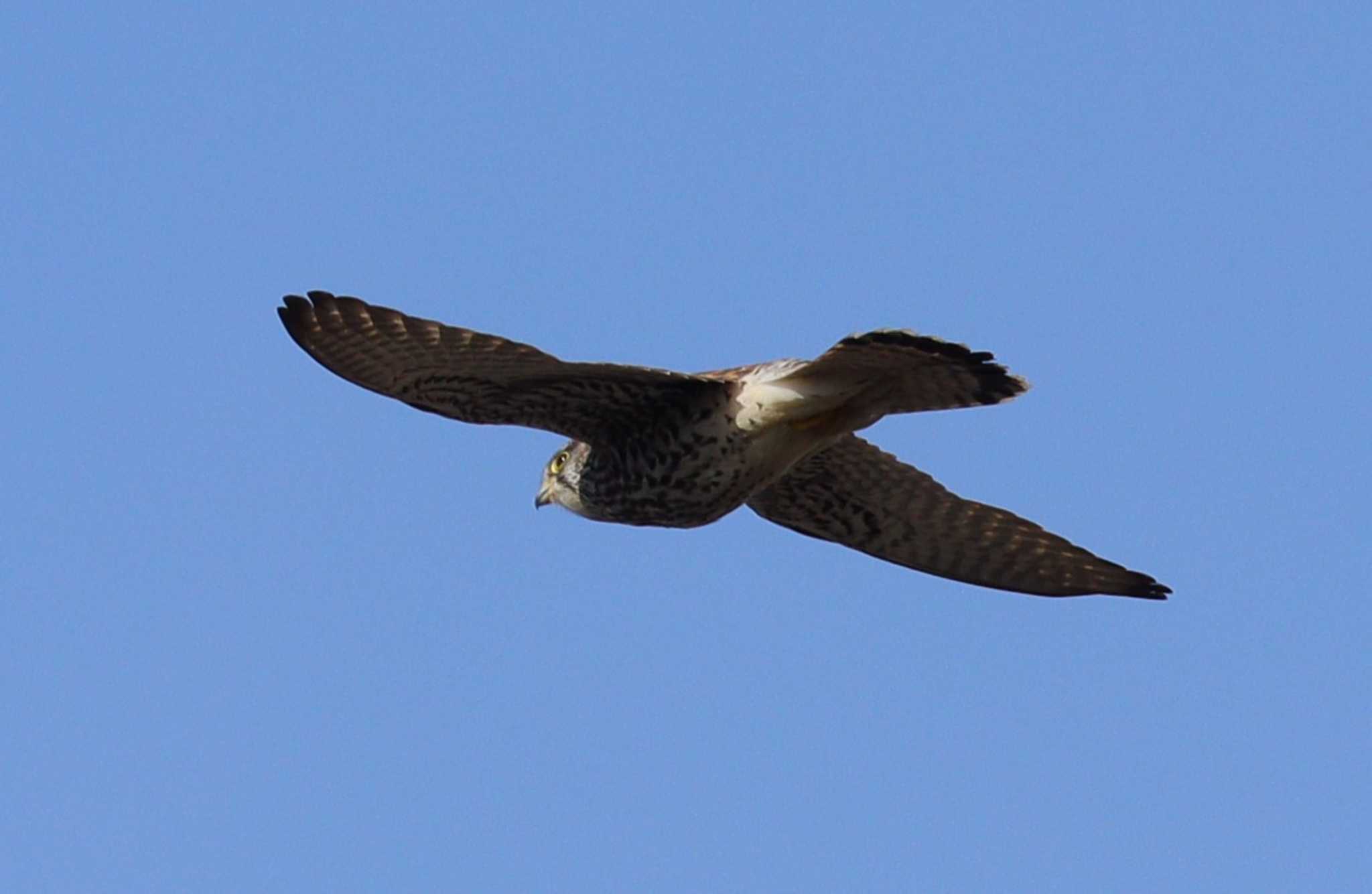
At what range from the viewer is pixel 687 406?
10.9m

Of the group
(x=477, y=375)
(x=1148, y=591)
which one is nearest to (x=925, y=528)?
(x=1148, y=591)

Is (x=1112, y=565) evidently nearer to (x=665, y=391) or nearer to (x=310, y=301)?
(x=665, y=391)

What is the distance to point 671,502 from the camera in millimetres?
11156

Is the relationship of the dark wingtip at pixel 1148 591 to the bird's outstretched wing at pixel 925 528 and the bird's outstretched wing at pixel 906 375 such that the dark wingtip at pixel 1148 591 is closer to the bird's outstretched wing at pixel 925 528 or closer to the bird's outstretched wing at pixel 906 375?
the bird's outstretched wing at pixel 925 528

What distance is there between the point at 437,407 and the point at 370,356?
46 cm

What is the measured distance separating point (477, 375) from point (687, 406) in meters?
0.95

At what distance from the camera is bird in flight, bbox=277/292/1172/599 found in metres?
10.3

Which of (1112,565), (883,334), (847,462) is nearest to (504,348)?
(883,334)

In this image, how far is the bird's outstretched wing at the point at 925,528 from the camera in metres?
12.3

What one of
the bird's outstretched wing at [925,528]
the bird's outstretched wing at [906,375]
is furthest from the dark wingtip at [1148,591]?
the bird's outstretched wing at [906,375]

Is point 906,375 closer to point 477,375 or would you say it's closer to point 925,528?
point 477,375

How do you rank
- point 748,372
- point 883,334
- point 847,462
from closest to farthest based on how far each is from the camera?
point 883,334
point 748,372
point 847,462

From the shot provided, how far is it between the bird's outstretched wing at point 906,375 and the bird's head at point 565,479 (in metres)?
1.39

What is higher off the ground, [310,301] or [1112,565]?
[310,301]
